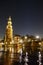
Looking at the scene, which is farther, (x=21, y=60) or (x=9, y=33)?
(x=9, y=33)

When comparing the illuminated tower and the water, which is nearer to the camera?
the water

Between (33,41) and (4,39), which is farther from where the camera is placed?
(4,39)

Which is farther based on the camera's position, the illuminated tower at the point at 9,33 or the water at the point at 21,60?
the illuminated tower at the point at 9,33

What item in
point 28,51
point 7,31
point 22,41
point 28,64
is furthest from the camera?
point 7,31

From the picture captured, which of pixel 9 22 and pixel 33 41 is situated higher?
pixel 9 22

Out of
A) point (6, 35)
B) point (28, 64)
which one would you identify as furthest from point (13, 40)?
point (28, 64)

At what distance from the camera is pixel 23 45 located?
5616 centimetres

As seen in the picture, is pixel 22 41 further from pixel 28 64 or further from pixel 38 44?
pixel 28 64

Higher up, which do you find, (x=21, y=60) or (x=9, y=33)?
(x=9, y=33)

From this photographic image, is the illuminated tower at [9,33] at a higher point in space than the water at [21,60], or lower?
higher

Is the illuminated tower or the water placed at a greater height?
the illuminated tower

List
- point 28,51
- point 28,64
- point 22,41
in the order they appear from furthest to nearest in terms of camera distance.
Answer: point 22,41 → point 28,51 → point 28,64

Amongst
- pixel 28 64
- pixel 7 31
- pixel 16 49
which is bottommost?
pixel 28 64

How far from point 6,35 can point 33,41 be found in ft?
22.5
